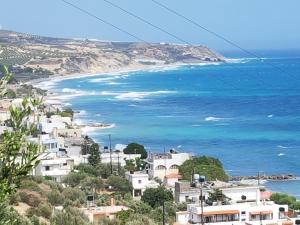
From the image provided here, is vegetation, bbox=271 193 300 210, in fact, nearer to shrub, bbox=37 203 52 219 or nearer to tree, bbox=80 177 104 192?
tree, bbox=80 177 104 192

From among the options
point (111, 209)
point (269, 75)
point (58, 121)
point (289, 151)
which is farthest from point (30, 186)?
point (269, 75)

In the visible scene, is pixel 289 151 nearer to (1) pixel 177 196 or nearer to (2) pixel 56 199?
(1) pixel 177 196

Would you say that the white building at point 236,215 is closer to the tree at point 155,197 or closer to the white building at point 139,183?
the tree at point 155,197

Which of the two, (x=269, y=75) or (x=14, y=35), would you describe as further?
(x=14, y=35)

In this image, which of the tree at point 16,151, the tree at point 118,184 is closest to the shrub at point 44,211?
the tree at point 118,184

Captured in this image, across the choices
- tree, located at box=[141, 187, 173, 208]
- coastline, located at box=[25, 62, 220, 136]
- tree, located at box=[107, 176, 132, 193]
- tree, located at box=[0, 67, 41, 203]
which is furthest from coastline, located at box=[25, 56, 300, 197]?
tree, located at box=[0, 67, 41, 203]

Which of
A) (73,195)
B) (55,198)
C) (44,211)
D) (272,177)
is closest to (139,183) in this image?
(73,195)
